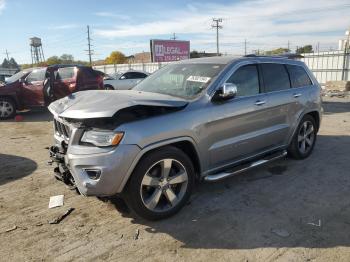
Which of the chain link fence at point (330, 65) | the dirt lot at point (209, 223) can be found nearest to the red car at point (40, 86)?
the dirt lot at point (209, 223)

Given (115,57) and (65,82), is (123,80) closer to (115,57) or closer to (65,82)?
(65,82)

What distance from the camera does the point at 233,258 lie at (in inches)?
126

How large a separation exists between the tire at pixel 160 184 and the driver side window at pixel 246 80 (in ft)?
4.40

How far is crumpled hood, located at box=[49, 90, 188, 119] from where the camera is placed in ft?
11.4

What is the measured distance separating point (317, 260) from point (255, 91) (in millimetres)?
2483

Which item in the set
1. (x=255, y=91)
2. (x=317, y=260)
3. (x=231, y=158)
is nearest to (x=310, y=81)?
(x=255, y=91)

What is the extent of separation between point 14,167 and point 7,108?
6.74 metres

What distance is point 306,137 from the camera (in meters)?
6.13

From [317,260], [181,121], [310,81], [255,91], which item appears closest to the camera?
[317,260]

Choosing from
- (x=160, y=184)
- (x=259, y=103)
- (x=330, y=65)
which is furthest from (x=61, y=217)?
(x=330, y=65)

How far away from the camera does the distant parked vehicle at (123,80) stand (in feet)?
54.5

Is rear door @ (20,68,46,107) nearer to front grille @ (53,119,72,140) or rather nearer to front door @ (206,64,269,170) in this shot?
front grille @ (53,119,72,140)

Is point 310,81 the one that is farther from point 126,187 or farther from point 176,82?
point 126,187

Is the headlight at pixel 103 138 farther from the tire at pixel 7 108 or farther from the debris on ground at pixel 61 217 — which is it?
the tire at pixel 7 108
